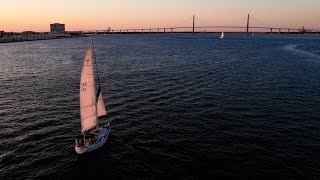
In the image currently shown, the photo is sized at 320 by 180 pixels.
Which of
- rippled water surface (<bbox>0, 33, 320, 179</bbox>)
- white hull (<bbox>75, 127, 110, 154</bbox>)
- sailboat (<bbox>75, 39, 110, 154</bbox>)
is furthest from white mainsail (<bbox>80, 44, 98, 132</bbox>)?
rippled water surface (<bbox>0, 33, 320, 179</bbox>)

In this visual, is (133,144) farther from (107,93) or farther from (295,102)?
(295,102)

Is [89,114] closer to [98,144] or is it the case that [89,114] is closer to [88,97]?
[88,97]

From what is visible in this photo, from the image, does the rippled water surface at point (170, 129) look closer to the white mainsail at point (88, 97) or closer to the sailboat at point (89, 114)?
the sailboat at point (89, 114)

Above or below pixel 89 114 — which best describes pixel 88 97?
above

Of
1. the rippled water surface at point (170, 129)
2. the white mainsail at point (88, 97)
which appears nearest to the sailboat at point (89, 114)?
the white mainsail at point (88, 97)

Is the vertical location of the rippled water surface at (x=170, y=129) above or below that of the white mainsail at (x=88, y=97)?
below

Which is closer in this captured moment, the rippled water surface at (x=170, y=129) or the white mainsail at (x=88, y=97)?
the rippled water surface at (x=170, y=129)

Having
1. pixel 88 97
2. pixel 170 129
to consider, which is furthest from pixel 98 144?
pixel 170 129

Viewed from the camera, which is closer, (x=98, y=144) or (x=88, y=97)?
(x=98, y=144)

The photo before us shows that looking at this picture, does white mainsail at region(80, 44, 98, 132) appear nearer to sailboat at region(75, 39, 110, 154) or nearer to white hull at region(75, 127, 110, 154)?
sailboat at region(75, 39, 110, 154)
